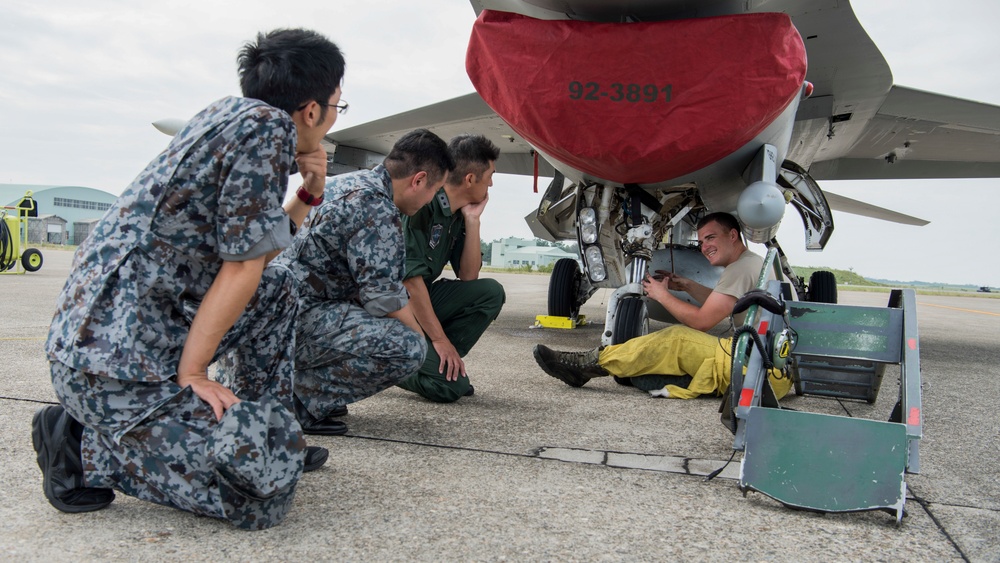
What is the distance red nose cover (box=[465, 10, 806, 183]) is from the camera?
133 inches

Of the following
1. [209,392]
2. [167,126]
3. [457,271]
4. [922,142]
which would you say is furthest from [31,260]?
[922,142]

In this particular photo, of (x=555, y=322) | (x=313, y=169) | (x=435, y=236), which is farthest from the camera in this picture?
(x=555, y=322)

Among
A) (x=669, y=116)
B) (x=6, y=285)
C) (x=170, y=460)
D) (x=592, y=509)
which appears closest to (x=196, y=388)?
(x=170, y=460)

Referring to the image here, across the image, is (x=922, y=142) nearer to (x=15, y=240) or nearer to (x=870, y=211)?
(x=870, y=211)

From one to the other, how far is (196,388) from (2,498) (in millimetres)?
664

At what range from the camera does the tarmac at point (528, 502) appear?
162cm

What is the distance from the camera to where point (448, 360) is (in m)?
3.08

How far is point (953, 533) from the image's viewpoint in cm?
186

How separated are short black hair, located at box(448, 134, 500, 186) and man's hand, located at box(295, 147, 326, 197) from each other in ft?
4.08

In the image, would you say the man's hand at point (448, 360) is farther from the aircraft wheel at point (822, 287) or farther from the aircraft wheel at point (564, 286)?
the aircraft wheel at point (822, 287)

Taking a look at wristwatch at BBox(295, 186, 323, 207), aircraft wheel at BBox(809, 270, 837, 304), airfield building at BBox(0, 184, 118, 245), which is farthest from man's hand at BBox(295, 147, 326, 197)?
airfield building at BBox(0, 184, 118, 245)

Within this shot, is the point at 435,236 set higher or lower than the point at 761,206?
lower

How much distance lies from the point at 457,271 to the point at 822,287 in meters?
4.72

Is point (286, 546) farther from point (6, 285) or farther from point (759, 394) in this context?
point (6, 285)
